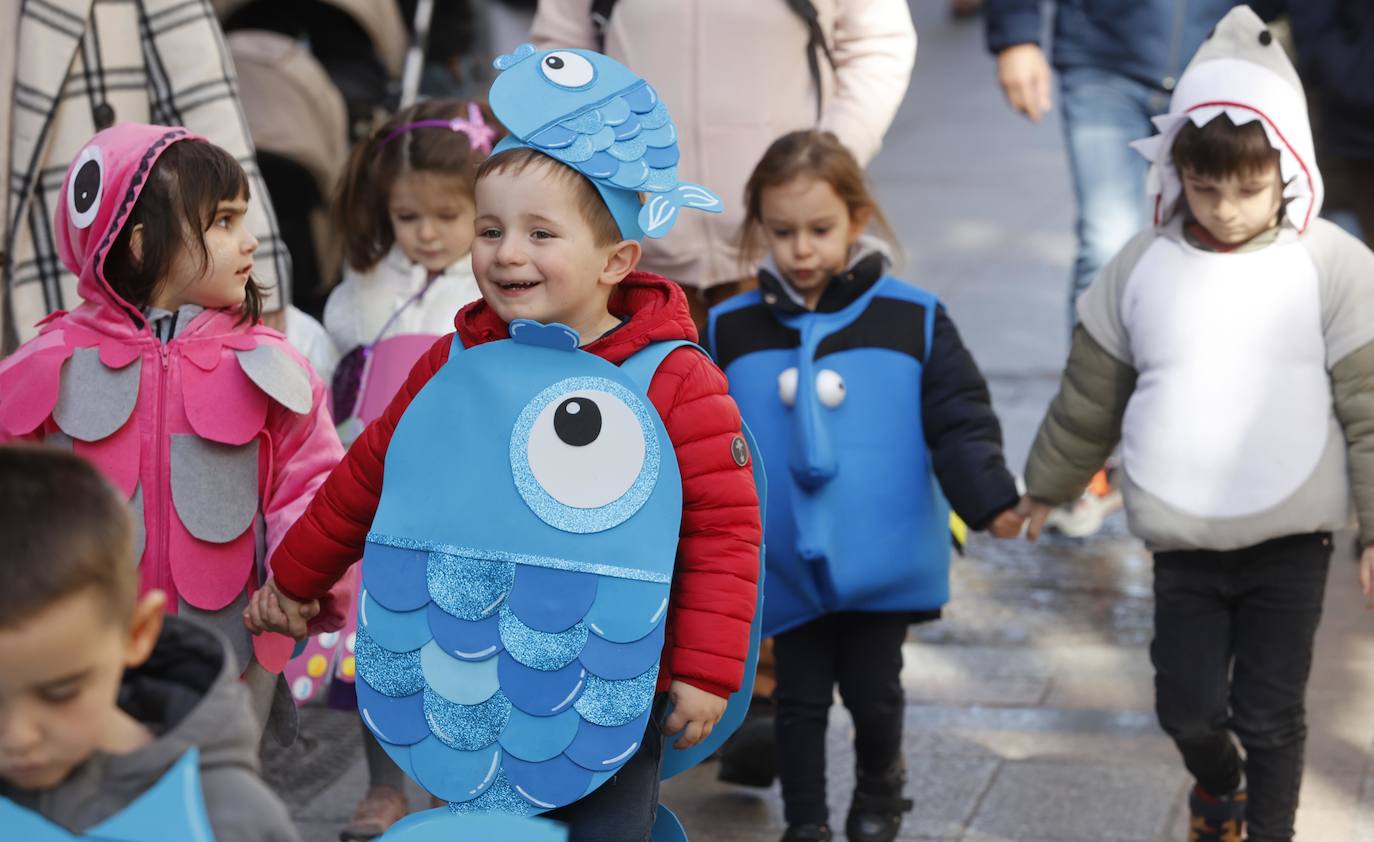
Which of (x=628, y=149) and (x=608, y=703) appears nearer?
(x=608, y=703)

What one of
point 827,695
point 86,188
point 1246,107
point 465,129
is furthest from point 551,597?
point 465,129

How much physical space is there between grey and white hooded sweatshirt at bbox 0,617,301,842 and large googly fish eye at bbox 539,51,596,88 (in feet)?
3.94

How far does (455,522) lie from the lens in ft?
9.89

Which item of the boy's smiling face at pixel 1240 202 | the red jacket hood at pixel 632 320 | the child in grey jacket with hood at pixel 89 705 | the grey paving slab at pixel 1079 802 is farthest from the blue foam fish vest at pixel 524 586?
the grey paving slab at pixel 1079 802

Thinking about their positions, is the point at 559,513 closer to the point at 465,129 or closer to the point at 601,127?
the point at 601,127

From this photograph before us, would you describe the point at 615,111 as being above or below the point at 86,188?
above

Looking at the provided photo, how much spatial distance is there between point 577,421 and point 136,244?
96 centimetres

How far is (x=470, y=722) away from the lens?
2.96 m

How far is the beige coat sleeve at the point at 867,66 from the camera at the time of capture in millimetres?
4668

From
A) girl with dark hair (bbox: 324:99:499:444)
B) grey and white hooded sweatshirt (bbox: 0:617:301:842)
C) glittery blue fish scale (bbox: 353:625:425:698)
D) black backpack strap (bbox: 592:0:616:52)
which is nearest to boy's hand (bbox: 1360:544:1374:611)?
glittery blue fish scale (bbox: 353:625:425:698)

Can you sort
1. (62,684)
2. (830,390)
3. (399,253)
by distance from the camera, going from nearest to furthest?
(62,684)
(830,390)
(399,253)

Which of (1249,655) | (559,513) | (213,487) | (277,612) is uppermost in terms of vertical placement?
(559,513)

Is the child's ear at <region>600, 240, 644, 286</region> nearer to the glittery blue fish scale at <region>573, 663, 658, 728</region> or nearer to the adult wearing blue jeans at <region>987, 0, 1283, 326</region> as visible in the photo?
the glittery blue fish scale at <region>573, 663, 658, 728</region>

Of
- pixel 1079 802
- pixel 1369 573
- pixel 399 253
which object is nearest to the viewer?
pixel 1369 573
